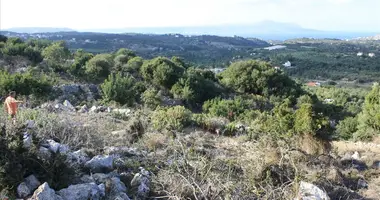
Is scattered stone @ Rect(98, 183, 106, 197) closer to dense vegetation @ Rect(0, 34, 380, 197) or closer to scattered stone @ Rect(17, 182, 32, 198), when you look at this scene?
dense vegetation @ Rect(0, 34, 380, 197)

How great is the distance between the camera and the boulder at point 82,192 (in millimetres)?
3354

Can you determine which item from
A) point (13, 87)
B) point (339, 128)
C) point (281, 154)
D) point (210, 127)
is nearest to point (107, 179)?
point (281, 154)

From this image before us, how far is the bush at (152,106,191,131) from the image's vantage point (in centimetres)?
806

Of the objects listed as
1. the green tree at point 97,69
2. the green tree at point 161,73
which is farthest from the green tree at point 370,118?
the green tree at point 97,69

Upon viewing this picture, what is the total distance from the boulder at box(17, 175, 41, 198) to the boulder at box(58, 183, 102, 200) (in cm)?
28

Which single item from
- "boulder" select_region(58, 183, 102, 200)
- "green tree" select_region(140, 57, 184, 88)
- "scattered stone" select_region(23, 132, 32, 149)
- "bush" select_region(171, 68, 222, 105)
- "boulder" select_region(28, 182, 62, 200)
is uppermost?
"scattered stone" select_region(23, 132, 32, 149)

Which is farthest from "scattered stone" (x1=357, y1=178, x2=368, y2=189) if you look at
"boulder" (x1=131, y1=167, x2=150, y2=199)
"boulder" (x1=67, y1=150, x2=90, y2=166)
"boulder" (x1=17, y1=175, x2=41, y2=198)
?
"boulder" (x1=17, y1=175, x2=41, y2=198)

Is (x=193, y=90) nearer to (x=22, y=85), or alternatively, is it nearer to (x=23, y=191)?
(x=22, y=85)

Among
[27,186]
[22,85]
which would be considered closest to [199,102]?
[22,85]

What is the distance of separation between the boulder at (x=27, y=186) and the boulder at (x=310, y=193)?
2.82 m

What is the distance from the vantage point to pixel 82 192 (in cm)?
341

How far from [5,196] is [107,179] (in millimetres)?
1043

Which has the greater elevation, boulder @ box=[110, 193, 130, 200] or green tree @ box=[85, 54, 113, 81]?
boulder @ box=[110, 193, 130, 200]

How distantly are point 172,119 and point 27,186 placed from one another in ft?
18.1
